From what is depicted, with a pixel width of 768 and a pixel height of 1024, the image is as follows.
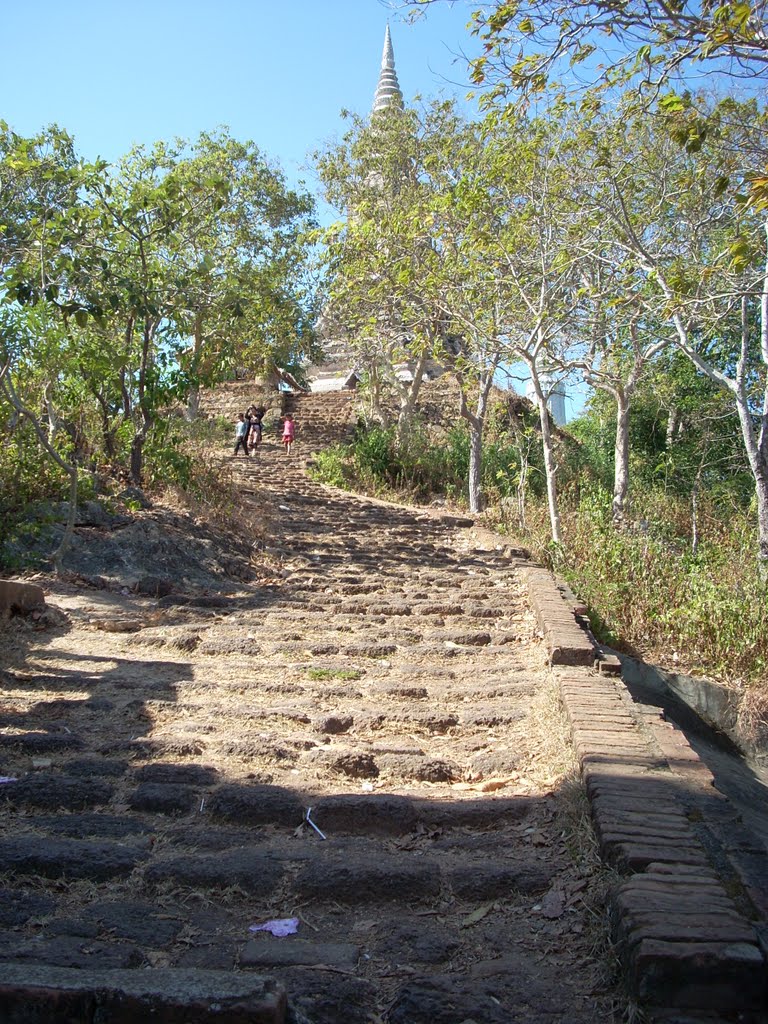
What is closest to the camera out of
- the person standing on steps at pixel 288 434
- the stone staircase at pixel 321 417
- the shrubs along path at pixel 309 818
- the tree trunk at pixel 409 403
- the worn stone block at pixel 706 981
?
the worn stone block at pixel 706 981

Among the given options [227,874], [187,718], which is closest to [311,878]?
[227,874]

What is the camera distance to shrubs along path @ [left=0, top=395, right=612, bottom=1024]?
2.73 metres

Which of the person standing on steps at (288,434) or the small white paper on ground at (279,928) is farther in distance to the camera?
the person standing on steps at (288,434)

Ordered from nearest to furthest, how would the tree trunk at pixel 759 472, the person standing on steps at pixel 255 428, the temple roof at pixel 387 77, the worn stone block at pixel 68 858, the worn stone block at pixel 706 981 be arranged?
the worn stone block at pixel 706 981 < the worn stone block at pixel 68 858 < the tree trunk at pixel 759 472 < the person standing on steps at pixel 255 428 < the temple roof at pixel 387 77

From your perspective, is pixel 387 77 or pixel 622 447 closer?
pixel 622 447

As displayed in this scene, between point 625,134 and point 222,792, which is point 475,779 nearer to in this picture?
point 222,792

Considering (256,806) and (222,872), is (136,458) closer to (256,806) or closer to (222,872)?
(256,806)

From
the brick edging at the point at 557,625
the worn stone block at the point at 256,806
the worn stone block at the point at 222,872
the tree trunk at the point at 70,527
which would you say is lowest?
the worn stone block at the point at 222,872

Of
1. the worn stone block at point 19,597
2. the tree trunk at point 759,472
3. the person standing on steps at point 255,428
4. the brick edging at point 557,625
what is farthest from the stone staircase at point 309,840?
the person standing on steps at point 255,428

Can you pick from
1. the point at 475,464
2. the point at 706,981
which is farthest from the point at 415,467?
the point at 706,981

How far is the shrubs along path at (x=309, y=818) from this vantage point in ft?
8.96

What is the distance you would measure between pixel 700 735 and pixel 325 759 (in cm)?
468

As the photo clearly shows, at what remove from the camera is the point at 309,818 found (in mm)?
3840

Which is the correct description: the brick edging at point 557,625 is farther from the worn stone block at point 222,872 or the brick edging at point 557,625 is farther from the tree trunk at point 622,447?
the tree trunk at point 622,447
